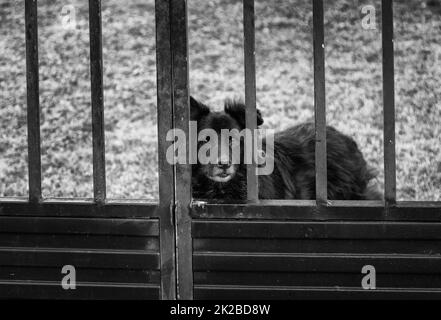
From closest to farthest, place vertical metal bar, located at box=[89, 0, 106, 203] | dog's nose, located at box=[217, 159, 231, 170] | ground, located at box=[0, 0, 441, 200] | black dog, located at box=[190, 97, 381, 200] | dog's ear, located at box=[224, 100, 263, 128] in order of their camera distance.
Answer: vertical metal bar, located at box=[89, 0, 106, 203]
dog's nose, located at box=[217, 159, 231, 170]
black dog, located at box=[190, 97, 381, 200]
dog's ear, located at box=[224, 100, 263, 128]
ground, located at box=[0, 0, 441, 200]

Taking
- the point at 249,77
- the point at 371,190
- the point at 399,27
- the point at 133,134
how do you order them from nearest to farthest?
the point at 249,77 < the point at 371,190 < the point at 133,134 < the point at 399,27

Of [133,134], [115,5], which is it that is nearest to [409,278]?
[133,134]

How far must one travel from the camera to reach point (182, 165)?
10.4 ft

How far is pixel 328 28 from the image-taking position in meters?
8.34

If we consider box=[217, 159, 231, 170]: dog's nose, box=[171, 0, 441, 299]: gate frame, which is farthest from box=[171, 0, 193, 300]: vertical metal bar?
box=[217, 159, 231, 170]: dog's nose

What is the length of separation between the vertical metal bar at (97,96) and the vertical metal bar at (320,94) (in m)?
1.10

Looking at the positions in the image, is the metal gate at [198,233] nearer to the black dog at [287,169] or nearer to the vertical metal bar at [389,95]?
the vertical metal bar at [389,95]

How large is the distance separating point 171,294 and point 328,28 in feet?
19.6

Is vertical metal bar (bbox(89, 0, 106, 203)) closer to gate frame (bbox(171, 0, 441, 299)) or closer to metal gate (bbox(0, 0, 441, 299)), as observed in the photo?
metal gate (bbox(0, 0, 441, 299))

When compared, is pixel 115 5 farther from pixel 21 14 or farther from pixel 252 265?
pixel 252 265

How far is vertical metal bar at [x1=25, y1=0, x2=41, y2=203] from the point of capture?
10.4 feet

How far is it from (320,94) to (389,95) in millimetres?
339

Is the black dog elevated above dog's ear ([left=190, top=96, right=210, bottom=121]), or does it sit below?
below

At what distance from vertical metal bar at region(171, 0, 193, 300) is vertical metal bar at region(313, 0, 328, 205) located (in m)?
0.66
